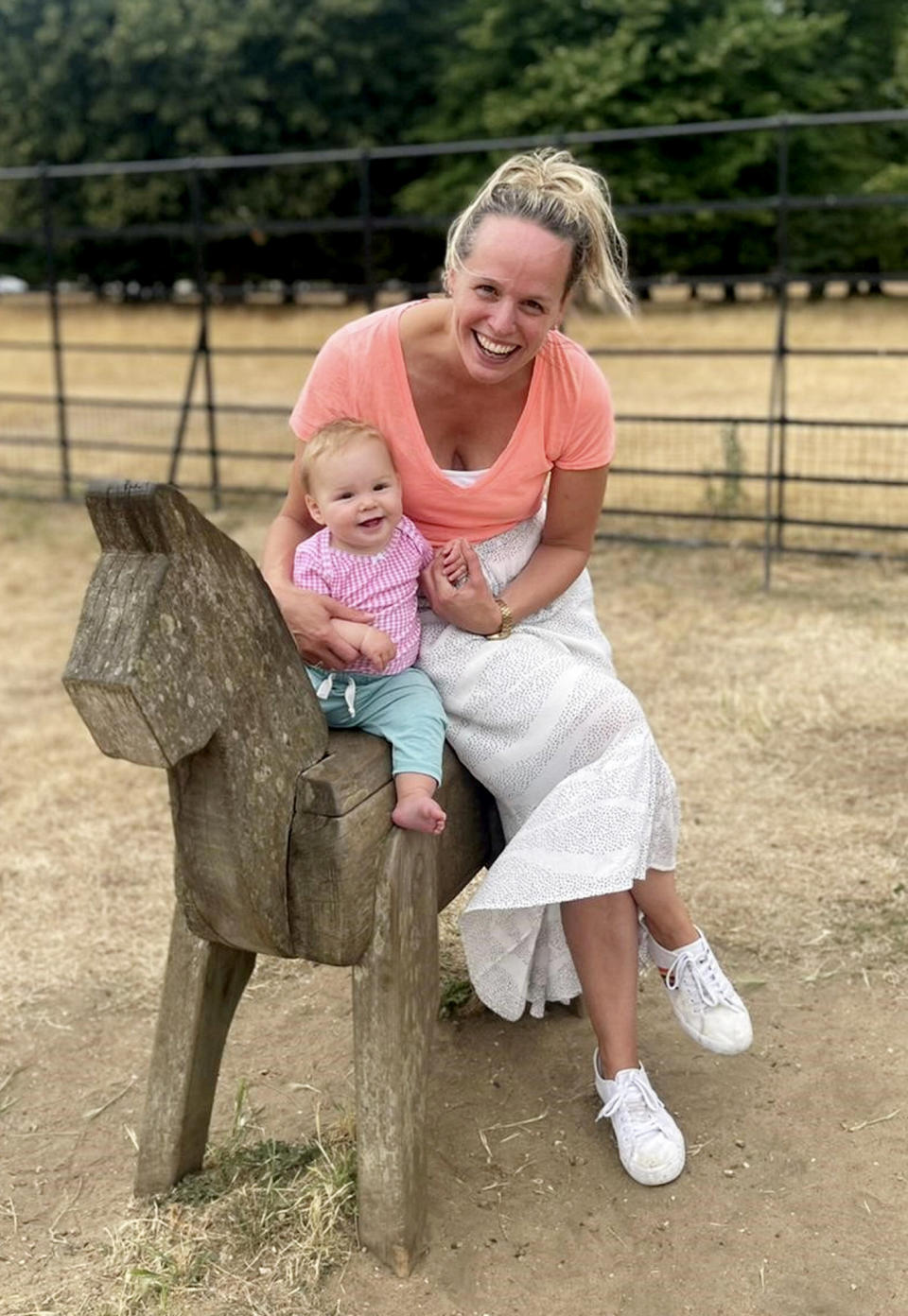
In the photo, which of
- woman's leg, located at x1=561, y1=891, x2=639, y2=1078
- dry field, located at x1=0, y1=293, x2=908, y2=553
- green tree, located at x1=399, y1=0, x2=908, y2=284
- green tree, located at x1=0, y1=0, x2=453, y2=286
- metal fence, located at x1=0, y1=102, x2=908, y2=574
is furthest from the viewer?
green tree, located at x1=0, y1=0, x2=453, y2=286

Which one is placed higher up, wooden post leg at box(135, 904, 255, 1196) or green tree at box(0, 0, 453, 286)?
green tree at box(0, 0, 453, 286)

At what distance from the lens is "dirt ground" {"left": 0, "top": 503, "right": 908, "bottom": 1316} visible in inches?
87.0

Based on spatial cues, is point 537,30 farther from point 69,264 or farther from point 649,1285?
point 649,1285

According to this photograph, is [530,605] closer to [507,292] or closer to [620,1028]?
[507,292]

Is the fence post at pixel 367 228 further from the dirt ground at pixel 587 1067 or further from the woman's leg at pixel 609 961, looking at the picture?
the woman's leg at pixel 609 961

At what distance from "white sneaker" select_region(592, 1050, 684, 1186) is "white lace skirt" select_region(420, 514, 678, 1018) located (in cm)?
26

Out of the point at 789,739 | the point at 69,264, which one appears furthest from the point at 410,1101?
the point at 69,264

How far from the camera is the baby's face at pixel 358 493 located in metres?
2.20

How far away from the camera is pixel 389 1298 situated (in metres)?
2.15

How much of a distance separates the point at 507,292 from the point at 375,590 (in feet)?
1.69

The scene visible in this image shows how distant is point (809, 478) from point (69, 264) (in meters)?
21.3

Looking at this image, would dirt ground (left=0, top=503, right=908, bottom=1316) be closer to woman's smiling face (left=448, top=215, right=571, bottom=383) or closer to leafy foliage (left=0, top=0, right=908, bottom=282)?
woman's smiling face (left=448, top=215, right=571, bottom=383)

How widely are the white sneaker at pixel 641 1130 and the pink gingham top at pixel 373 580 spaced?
0.83 m

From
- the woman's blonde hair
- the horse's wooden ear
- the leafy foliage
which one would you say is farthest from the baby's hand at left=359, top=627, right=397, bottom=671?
the leafy foliage
